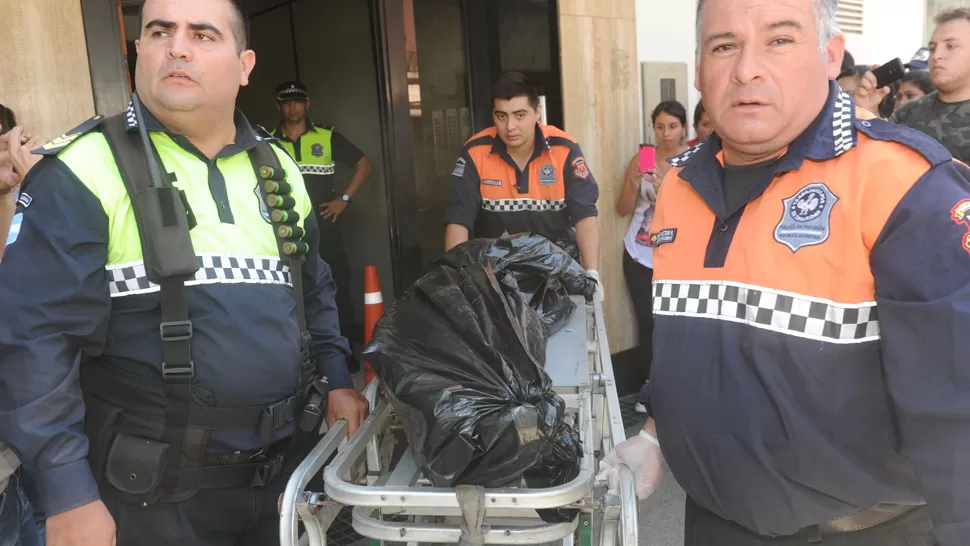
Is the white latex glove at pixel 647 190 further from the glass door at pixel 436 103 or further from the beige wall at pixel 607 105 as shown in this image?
the glass door at pixel 436 103

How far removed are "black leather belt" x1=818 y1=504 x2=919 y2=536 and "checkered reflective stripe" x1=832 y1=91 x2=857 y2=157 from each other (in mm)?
652

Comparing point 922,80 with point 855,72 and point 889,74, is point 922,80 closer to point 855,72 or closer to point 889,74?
point 855,72

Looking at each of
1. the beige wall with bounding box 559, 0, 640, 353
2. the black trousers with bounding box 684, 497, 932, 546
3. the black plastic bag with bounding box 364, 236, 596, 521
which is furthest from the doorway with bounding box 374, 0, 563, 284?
the black trousers with bounding box 684, 497, 932, 546

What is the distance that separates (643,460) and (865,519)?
455 mm

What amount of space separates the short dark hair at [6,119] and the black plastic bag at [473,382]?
5.54ft

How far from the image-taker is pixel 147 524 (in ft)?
5.43

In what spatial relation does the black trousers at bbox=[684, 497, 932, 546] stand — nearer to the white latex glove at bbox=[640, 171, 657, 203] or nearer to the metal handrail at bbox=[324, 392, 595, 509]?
the metal handrail at bbox=[324, 392, 595, 509]

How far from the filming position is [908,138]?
3.87 ft

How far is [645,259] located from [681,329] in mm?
3272

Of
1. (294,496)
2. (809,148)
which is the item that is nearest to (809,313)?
(809,148)

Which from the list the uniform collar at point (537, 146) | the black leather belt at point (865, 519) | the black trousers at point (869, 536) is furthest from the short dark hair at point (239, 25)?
the uniform collar at point (537, 146)

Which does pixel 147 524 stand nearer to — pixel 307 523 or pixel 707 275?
pixel 307 523

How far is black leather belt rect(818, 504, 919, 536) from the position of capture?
128 cm

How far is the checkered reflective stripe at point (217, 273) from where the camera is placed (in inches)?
61.4
